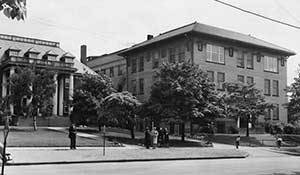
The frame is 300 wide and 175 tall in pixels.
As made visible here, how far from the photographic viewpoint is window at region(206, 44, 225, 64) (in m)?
53.7

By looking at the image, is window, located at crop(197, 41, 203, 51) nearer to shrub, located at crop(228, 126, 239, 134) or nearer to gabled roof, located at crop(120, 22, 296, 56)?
gabled roof, located at crop(120, 22, 296, 56)

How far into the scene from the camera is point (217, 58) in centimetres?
5466

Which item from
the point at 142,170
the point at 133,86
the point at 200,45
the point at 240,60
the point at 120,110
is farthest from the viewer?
the point at 133,86

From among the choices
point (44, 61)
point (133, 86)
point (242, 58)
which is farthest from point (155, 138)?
point (44, 61)

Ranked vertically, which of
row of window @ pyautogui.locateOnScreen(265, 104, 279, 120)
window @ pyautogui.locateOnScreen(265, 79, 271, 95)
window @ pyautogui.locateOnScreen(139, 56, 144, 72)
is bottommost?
row of window @ pyautogui.locateOnScreen(265, 104, 279, 120)

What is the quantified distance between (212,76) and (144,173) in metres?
38.0

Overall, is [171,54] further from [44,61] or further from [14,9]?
[14,9]

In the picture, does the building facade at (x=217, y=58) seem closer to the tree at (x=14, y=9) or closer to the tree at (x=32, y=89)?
the tree at (x=32, y=89)

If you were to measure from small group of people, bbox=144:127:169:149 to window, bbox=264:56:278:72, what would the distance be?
99.2ft

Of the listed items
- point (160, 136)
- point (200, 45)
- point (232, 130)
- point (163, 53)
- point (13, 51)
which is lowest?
point (232, 130)

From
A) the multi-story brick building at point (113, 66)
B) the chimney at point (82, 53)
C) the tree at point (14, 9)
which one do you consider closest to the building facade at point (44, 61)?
the multi-story brick building at point (113, 66)

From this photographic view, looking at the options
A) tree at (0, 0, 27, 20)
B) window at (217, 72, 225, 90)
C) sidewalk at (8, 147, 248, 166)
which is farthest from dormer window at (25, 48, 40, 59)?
tree at (0, 0, 27, 20)

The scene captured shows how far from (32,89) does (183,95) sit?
14722 mm

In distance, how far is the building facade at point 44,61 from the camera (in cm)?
6144
